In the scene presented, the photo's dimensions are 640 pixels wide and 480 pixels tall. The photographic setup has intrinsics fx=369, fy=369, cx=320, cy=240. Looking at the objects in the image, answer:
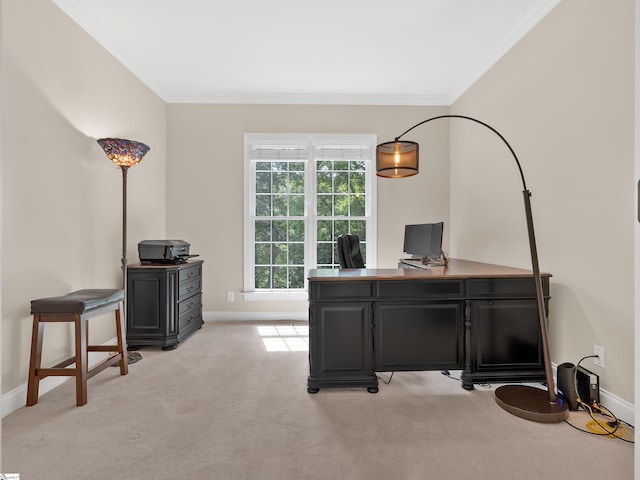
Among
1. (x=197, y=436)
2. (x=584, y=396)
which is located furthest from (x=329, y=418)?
(x=584, y=396)

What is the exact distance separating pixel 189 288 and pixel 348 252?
1822 millimetres

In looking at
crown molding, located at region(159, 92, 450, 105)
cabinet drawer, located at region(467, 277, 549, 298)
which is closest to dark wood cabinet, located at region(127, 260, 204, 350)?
crown molding, located at region(159, 92, 450, 105)

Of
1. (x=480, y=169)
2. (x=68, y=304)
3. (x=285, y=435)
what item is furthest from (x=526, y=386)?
(x=68, y=304)

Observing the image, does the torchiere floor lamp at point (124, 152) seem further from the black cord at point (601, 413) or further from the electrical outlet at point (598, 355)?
the electrical outlet at point (598, 355)

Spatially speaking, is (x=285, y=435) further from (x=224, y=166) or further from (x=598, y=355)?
(x=224, y=166)

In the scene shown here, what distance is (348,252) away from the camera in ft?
12.7

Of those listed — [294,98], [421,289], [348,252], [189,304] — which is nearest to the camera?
[421,289]

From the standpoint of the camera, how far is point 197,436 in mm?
2152

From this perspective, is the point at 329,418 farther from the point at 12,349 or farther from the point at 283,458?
the point at 12,349

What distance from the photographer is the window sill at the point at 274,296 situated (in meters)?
4.81

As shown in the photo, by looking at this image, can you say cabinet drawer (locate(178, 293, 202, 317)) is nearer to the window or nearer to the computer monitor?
the window

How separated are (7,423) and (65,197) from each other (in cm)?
161

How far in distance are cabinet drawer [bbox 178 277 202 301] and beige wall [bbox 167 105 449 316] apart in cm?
39

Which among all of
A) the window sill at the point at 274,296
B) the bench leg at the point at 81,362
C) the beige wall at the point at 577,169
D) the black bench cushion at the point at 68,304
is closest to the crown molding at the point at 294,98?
the beige wall at the point at 577,169
